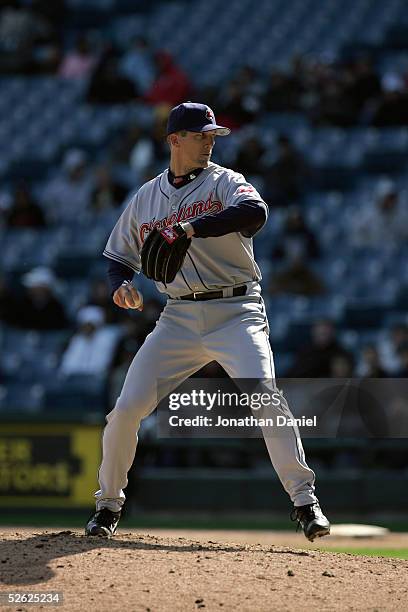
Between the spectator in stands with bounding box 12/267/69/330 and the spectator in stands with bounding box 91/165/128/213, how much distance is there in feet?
4.22

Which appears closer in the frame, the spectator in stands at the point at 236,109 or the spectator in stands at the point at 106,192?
the spectator in stands at the point at 106,192

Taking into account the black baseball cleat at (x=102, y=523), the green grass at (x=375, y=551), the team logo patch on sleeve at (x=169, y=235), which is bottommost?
the green grass at (x=375, y=551)

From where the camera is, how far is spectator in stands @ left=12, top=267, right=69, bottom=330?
12023 mm

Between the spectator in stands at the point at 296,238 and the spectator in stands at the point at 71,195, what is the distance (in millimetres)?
2697

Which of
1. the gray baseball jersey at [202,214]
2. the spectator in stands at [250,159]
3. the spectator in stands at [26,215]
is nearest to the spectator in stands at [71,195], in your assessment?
the spectator in stands at [26,215]

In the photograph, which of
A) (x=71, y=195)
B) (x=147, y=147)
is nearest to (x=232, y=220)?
(x=147, y=147)

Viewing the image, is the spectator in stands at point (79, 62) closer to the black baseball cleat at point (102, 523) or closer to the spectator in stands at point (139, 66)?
the spectator in stands at point (139, 66)

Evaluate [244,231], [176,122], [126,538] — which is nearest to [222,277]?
[244,231]

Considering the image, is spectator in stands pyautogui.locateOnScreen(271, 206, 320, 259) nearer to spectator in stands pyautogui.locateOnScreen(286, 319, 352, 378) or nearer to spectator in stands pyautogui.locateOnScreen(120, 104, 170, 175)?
spectator in stands pyautogui.locateOnScreen(286, 319, 352, 378)

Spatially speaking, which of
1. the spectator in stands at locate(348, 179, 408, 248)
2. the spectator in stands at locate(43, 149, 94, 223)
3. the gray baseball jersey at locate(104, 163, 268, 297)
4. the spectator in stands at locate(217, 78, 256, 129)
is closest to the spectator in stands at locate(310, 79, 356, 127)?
the spectator in stands at locate(217, 78, 256, 129)

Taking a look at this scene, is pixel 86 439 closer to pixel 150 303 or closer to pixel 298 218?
pixel 150 303

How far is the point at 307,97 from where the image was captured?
1376 centimetres

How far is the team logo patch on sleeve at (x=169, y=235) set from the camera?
201 inches

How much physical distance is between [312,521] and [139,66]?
36.4 ft
